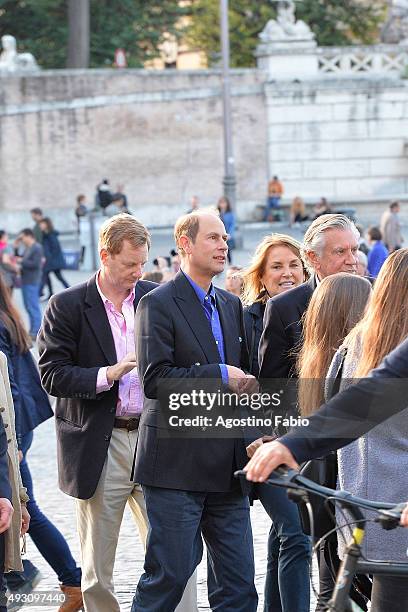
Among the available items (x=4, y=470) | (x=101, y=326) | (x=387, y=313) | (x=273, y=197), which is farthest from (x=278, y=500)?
(x=273, y=197)

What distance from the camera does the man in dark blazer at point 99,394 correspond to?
6.13 metres

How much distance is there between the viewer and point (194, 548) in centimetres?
555

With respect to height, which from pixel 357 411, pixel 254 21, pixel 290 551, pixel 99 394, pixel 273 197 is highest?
pixel 254 21

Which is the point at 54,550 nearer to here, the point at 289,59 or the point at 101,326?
the point at 101,326

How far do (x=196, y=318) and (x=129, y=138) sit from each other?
3787 cm

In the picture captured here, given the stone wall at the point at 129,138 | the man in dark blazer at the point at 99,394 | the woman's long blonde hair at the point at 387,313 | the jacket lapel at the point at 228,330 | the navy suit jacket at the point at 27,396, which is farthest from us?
the stone wall at the point at 129,138

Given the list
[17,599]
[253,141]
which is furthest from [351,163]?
[17,599]

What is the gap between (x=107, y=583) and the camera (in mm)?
6254

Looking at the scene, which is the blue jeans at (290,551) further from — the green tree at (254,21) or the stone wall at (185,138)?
the green tree at (254,21)

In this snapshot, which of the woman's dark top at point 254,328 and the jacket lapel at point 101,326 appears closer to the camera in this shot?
Result: the jacket lapel at point 101,326

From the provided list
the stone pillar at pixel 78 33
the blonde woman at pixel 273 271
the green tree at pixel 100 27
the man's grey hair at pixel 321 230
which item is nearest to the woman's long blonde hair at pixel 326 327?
the man's grey hair at pixel 321 230

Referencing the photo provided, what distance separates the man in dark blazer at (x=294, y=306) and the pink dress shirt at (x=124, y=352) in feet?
1.74

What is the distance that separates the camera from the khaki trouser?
6.17 metres

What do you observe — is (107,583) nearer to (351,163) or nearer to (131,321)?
(131,321)
